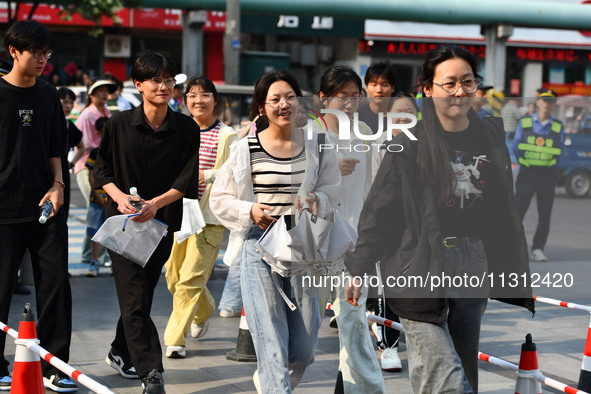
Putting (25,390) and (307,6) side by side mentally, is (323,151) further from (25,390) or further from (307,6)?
(307,6)

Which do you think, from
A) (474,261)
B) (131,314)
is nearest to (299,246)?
(474,261)

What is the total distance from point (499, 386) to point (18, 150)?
3.15m

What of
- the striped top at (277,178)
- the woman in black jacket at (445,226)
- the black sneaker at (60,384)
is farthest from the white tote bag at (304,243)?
the black sneaker at (60,384)

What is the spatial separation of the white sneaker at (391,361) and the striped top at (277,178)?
1.93m

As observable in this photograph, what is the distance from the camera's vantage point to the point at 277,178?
4.49 metres

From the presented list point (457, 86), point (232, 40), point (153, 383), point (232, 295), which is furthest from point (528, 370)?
point (232, 40)

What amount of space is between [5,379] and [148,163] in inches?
57.0

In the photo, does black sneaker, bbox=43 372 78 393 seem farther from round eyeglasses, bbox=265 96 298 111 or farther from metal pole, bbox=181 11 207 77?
metal pole, bbox=181 11 207 77

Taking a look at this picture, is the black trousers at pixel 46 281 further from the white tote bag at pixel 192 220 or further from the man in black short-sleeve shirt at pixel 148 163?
the white tote bag at pixel 192 220

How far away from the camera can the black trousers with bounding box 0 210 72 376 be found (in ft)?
17.2

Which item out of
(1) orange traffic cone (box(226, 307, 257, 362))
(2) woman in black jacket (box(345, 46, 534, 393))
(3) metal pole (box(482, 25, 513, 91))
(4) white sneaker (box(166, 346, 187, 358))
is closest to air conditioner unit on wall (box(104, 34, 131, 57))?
(3) metal pole (box(482, 25, 513, 91))

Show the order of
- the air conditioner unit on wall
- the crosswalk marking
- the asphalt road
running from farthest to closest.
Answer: the air conditioner unit on wall < the crosswalk marking < the asphalt road

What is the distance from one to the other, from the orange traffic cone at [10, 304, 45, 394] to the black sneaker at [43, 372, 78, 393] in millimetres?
642

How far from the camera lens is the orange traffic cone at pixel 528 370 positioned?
173 inches
